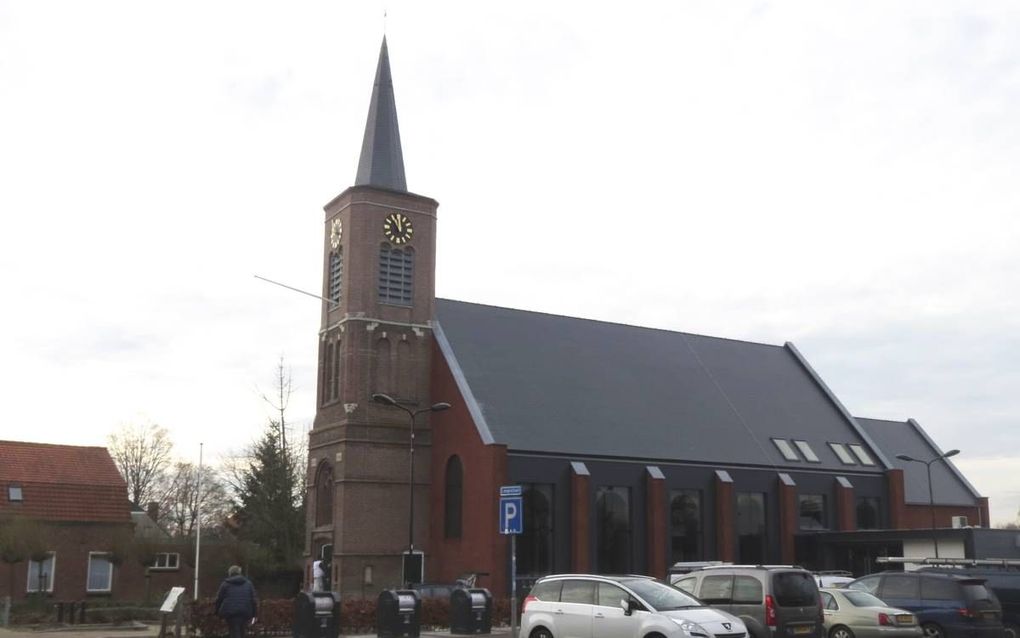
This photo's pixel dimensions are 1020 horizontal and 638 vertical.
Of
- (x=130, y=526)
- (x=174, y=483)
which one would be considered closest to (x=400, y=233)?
(x=130, y=526)

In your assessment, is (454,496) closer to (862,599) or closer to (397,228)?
(397,228)

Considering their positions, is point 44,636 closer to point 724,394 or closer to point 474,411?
point 474,411

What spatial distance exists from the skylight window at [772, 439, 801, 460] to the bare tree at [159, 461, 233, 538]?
50.1 m

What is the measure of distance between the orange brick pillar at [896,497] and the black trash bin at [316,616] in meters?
36.0

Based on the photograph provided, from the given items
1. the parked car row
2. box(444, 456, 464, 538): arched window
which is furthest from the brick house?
the parked car row

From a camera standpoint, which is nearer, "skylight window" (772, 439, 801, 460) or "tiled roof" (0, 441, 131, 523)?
"tiled roof" (0, 441, 131, 523)

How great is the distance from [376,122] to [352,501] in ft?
57.1

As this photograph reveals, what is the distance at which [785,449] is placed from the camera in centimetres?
5162

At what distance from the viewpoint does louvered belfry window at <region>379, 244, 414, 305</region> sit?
45.9 meters

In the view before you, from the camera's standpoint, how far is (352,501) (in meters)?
43.0

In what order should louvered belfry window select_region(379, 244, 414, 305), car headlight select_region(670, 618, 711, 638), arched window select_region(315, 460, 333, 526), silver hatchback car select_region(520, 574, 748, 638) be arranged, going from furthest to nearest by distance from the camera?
louvered belfry window select_region(379, 244, 414, 305) < arched window select_region(315, 460, 333, 526) < silver hatchback car select_region(520, 574, 748, 638) < car headlight select_region(670, 618, 711, 638)

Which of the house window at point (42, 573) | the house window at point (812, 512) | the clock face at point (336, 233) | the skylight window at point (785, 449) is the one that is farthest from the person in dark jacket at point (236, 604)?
the house window at point (812, 512)

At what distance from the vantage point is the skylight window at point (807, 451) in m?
52.1

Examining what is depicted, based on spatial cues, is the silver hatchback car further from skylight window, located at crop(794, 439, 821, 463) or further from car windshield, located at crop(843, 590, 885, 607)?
skylight window, located at crop(794, 439, 821, 463)
